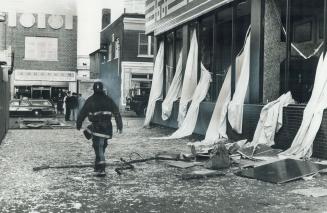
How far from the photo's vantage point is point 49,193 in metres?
6.86

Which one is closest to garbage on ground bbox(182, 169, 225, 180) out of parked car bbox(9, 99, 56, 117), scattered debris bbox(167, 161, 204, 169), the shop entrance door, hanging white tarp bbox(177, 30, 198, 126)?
scattered debris bbox(167, 161, 204, 169)

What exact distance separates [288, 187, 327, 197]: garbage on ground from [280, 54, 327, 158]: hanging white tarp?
10.1 feet

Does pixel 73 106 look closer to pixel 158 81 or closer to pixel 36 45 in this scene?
pixel 158 81

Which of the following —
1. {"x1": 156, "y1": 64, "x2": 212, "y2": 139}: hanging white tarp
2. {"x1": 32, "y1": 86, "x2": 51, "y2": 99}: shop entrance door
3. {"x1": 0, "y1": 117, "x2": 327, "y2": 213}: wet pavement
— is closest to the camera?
{"x1": 0, "y1": 117, "x2": 327, "y2": 213}: wet pavement

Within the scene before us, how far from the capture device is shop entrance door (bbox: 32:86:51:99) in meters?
43.2

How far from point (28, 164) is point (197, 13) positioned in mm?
9028

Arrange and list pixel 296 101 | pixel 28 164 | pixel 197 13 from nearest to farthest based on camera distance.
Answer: pixel 28 164 → pixel 296 101 → pixel 197 13

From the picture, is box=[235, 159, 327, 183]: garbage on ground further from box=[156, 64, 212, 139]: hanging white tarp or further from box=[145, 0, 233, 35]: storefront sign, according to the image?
box=[156, 64, 212, 139]: hanging white tarp

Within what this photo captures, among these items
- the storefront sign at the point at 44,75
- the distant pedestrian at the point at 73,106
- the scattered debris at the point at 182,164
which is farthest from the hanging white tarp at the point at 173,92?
the storefront sign at the point at 44,75

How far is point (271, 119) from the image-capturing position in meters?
11.5

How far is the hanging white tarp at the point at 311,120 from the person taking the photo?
10.1 metres

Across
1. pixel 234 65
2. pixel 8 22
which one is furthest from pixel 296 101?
pixel 8 22

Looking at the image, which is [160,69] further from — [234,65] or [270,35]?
[270,35]

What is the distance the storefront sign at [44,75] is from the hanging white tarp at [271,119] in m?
34.5
